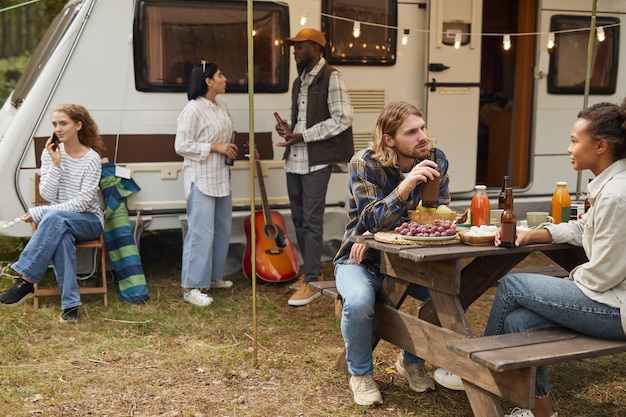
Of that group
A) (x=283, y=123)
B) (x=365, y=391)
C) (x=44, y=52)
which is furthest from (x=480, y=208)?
(x=44, y=52)

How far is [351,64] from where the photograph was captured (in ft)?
19.5

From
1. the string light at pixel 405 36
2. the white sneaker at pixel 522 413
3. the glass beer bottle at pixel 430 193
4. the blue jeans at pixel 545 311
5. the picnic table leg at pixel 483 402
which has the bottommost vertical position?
the white sneaker at pixel 522 413

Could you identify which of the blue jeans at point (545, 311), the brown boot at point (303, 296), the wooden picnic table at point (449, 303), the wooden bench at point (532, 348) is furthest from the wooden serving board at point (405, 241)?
the brown boot at point (303, 296)

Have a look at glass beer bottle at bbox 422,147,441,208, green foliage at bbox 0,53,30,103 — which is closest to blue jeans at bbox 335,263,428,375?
glass beer bottle at bbox 422,147,441,208

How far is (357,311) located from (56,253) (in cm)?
239

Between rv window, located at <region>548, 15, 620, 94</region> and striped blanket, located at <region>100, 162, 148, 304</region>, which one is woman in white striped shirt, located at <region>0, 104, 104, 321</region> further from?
rv window, located at <region>548, 15, 620, 94</region>

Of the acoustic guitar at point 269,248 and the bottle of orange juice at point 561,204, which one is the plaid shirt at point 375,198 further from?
Answer: the acoustic guitar at point 269,248

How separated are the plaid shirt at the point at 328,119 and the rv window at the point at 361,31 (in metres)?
0.48

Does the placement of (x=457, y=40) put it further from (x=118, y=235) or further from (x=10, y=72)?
(x=10, y=72)

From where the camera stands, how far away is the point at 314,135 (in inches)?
211

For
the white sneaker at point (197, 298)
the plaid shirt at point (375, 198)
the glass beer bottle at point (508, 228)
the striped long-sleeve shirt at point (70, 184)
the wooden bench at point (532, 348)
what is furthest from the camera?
the white sneaker at point (197, 298)

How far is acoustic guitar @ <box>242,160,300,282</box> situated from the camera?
577 centimetres

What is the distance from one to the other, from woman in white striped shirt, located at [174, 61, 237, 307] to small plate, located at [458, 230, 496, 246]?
8.12 ft

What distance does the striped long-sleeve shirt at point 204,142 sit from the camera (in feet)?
17.3
